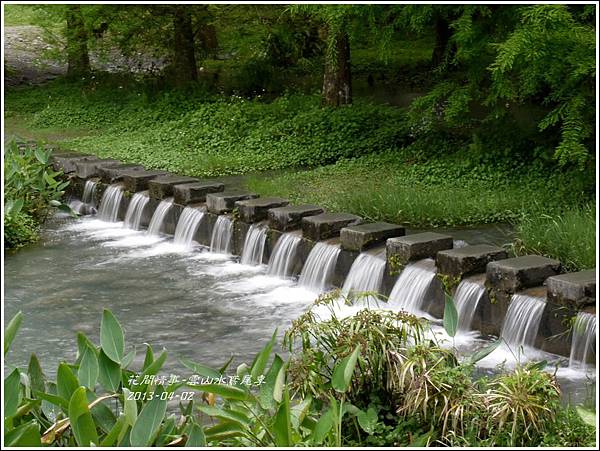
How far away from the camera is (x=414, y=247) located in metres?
7.98

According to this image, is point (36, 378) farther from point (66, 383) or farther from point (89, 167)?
point (89, 167)

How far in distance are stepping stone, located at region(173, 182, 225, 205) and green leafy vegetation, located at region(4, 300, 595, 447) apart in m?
5.89

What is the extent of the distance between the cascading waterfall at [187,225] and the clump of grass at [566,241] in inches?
153

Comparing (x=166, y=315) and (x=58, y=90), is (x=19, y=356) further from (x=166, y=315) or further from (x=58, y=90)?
(x=58, y=90)

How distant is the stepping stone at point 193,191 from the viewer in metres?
11.1

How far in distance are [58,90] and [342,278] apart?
44.2 feet

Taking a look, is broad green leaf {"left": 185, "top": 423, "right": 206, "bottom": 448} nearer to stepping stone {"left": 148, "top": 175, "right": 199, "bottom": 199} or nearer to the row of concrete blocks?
the row of concrete blocks

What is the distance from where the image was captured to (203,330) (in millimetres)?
7594

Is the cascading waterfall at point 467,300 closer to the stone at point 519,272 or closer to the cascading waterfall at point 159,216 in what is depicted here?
the stone at point 519,272

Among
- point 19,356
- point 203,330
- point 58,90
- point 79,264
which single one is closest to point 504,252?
point 203,330

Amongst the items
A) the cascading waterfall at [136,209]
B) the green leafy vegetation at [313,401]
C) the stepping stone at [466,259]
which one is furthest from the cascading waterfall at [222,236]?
the green leafy vegetation at [313,401]

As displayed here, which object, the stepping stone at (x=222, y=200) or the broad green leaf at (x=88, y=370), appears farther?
the stepping stone at (x=222, y=200)

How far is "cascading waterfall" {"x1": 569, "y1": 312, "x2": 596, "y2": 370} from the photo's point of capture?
6.35 metres

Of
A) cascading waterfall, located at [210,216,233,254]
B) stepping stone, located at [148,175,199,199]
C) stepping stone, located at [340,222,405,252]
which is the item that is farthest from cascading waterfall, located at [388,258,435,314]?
stepping stone, located at [148,175,199,199]
